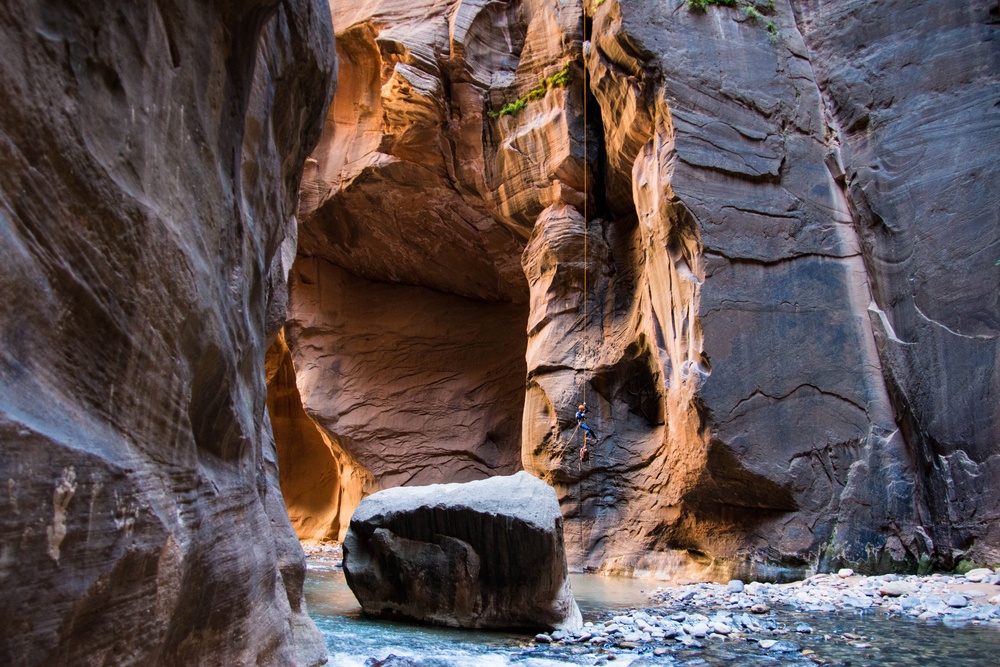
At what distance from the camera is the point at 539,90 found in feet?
51.9

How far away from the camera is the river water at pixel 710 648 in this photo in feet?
19.0

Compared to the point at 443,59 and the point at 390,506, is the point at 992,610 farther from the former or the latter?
the point at 443,59

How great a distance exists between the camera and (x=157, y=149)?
3438mm

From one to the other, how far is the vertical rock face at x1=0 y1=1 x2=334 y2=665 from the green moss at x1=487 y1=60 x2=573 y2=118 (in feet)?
37.1

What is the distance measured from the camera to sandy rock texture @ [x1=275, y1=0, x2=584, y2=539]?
1599cm

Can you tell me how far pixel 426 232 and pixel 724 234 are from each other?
8.54 metres

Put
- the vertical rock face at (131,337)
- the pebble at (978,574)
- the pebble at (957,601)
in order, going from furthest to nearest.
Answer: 1. the pebble at (978,574)
2. the pebble at (957,601)
3. the vertical rock face at (131,337)

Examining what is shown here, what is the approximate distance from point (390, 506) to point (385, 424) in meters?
11.6

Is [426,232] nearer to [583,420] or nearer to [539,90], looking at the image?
[539,90]

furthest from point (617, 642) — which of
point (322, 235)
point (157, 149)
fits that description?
point (322, 235)

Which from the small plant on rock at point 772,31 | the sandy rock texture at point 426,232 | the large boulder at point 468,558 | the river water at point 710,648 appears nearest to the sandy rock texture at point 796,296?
Result: the small plant on rock at point 772,31

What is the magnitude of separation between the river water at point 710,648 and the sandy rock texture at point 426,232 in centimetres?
1005

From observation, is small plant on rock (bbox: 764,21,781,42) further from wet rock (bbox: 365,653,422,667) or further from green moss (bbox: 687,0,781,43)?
wet rock (bbox: 365,653,422,667)

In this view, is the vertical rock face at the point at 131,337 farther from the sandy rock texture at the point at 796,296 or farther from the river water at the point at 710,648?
the sandy rock texture at the point at 796,296
